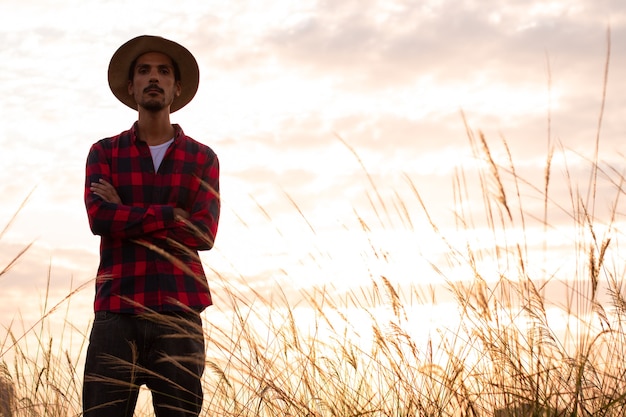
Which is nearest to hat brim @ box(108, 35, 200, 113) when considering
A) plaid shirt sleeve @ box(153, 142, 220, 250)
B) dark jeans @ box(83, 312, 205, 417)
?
plaid shirt sleeve @ box(153, 142, 220, 250)

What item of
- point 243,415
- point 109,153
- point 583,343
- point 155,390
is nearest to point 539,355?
point 583,343

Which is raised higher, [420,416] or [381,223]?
[381,223]

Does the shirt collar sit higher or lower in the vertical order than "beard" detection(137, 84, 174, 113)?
lower

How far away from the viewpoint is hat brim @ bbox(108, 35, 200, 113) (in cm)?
426

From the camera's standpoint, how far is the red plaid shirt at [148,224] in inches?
144

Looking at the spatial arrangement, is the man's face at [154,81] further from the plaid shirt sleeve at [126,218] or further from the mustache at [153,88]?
the plaid shirt sleeve at [126,218]

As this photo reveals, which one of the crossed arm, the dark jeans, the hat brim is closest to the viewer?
the dark jeans

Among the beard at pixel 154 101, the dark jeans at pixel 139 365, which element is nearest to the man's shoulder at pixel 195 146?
the beard at pixel 154 101

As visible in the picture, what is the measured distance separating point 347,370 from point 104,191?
4.96 ft

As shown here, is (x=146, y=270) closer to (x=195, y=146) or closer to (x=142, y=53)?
(x=195, y=146)

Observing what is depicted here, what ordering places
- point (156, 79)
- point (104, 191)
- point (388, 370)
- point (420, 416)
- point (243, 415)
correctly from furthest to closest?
point (156, 79), point (104, 191), point (243, 415), point (388, 370), point (420, 416)

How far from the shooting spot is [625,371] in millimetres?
3174

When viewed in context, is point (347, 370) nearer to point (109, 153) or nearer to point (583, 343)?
point (583, 343)

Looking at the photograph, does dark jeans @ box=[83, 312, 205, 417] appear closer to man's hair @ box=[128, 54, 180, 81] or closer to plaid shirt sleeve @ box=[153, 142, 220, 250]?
plaid shirt sleeve @ box=[153, 142, 220, 250]
